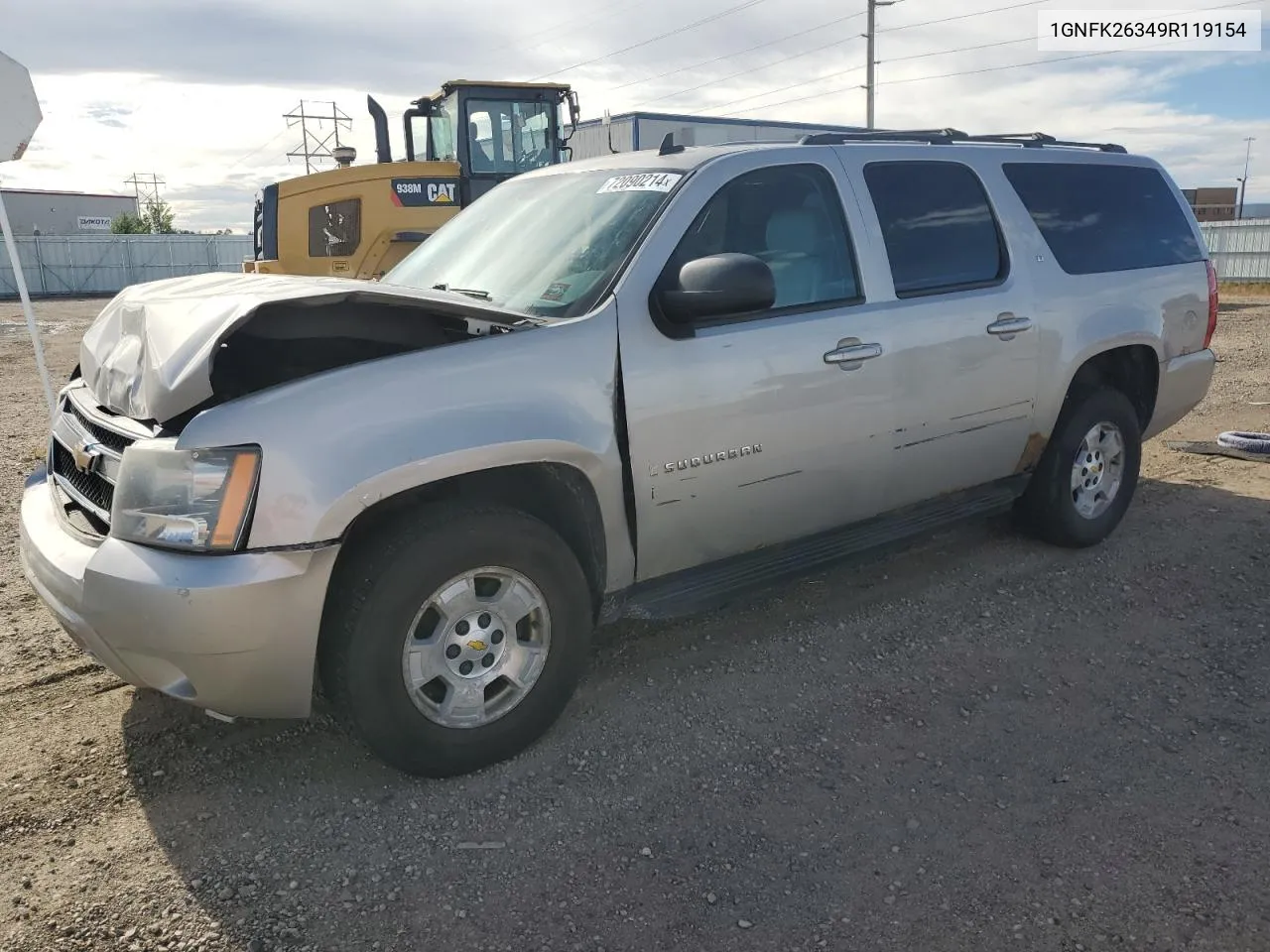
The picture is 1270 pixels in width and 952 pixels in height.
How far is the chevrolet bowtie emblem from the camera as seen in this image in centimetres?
308

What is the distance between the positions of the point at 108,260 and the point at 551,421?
43.3 m

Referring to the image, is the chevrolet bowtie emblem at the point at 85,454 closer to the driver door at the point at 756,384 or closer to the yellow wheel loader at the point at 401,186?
the driver door at the point at 756,384

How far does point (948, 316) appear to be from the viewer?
13.8 ft

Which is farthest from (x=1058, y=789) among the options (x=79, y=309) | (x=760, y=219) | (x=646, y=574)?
(x=79, y=309)

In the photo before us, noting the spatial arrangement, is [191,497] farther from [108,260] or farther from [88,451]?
[108,260]

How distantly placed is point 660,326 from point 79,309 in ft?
101

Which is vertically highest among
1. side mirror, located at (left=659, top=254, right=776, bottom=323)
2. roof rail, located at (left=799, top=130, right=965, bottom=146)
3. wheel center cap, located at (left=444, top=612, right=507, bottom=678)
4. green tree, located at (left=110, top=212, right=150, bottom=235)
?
green tree, located at (left=110, top=212, right=150, bottom=235)

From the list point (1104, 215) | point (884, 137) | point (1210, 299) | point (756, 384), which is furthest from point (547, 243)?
point (1210, 299)

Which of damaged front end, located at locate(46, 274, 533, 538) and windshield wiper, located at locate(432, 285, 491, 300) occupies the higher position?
windshield wiper, located at locate(432, 285, 491, 300)

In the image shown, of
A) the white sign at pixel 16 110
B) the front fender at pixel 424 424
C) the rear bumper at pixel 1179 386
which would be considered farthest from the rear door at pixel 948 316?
the white sign at pixel 16 110

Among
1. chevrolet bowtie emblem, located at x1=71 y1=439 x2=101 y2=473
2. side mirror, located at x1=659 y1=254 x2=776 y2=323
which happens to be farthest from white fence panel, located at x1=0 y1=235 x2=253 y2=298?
side mirror, located at x1=659 y1=254 x2=776 y2=323

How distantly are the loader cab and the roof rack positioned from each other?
7.79 meters

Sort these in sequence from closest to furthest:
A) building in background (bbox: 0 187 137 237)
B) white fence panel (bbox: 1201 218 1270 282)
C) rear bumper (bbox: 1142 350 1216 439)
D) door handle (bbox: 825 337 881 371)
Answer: door handle (bbox: 825 337 881 371), rear bumper (bbox: 1142 350 1216 439), white fence panel (bbox: 1201 218 1270 282), building in background (bbox: 0 187 137 237)

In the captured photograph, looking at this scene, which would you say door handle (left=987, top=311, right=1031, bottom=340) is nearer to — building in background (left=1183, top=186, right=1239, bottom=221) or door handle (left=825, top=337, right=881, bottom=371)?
door handle (left=825, top=337, right=881, bottom=371)
